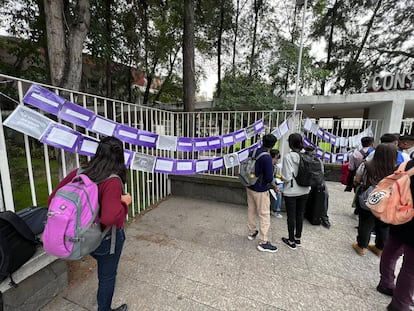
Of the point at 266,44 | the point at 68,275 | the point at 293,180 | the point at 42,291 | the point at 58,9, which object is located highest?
the point at 266,44

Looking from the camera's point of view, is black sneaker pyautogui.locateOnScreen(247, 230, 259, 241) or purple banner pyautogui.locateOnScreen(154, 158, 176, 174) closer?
black sneaker pyautogui.locateOnScreen(247, 230, 259, 241)

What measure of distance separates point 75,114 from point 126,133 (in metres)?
0.74

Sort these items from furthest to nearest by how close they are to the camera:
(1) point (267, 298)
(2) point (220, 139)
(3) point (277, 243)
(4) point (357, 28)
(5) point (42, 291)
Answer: (4) point (357, 28)
(2) point (220, 139)
(3) point (277, 243)
(1) point (267, 298)
(5) point (42, 291)

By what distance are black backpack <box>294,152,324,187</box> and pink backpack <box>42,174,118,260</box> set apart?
2.46m

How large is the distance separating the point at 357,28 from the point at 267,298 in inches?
568

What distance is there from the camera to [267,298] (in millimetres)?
1937

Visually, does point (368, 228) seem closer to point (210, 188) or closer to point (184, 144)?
point (210, 188)

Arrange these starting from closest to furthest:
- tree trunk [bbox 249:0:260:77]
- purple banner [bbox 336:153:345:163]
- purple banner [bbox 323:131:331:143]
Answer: purple banner [bbox 323:131:331:143] → purple banner [bbox 336:153:345:163] → tree trunk [bbox 249:0:260:77]

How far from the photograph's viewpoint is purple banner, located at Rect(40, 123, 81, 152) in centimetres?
213

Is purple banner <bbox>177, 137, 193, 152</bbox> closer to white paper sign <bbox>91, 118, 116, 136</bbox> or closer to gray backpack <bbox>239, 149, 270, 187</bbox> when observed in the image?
white paper sign <bbox>91, 118, 116, 136</bbox>

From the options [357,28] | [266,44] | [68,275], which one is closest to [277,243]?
[68,275]

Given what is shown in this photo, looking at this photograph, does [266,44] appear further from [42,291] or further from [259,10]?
[42,291]

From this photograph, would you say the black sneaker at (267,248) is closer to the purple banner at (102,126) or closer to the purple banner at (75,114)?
the purple banner at (102,126)

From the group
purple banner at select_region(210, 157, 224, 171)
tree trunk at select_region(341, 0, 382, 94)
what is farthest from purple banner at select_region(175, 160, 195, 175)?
tree trunk at select_region(341, 0, 382, 94)
